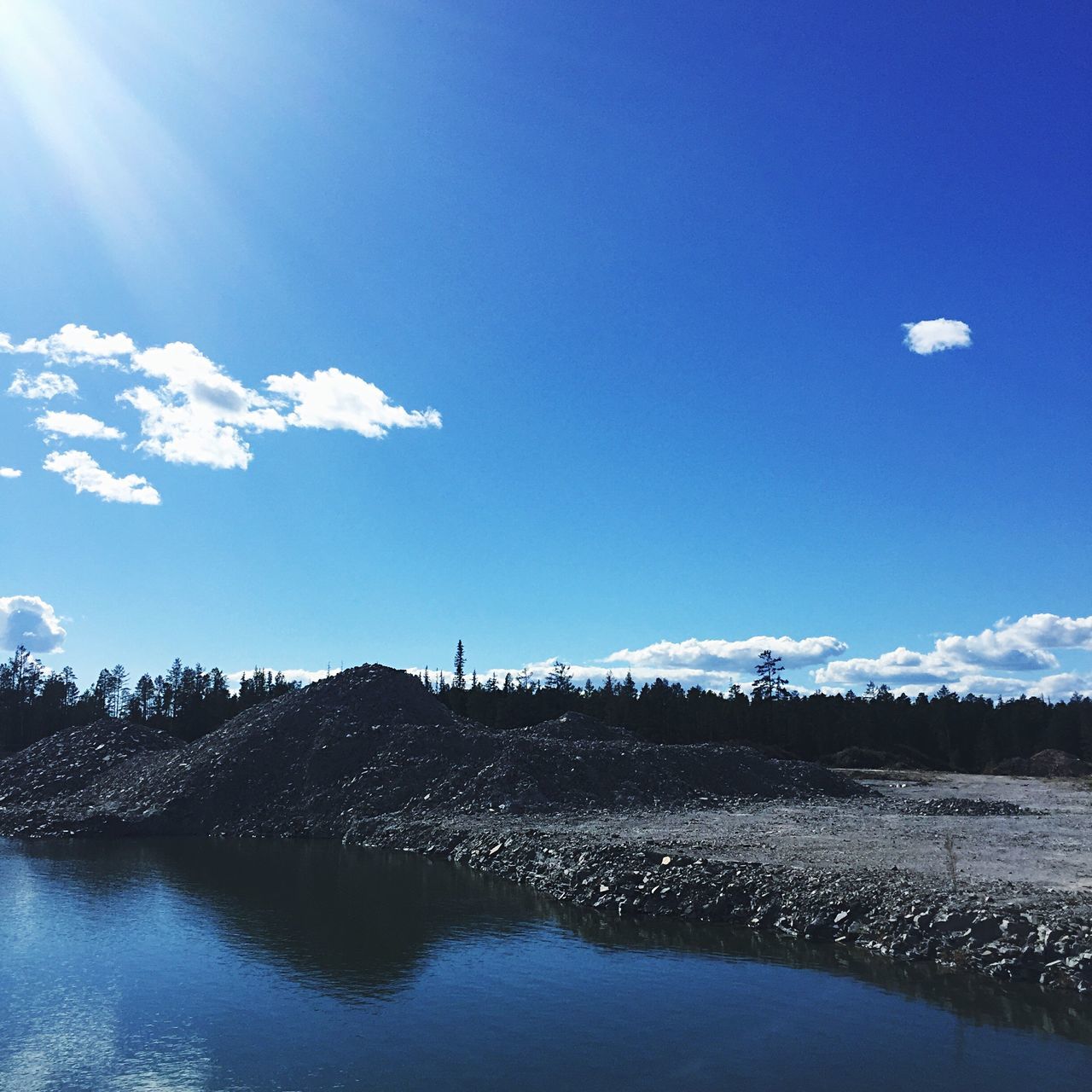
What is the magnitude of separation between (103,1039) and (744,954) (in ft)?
52.2

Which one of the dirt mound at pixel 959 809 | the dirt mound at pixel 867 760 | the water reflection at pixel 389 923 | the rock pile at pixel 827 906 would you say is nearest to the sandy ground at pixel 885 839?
the dirt mound at pixel 959 809

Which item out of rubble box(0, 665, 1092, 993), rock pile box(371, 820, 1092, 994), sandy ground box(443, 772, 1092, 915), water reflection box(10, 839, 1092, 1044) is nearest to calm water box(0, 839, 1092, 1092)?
water reflection box(10, 839, 1092, 1044)

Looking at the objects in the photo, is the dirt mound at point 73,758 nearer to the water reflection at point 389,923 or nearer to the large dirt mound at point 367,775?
the large dirt mound at point 367,775

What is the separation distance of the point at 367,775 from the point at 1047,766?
83890 millimetres

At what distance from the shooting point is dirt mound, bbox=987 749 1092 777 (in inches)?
3718

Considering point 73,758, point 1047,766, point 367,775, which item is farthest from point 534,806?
point 1047,766

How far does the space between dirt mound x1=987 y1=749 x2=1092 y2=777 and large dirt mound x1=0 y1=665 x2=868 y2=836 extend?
49936 mm

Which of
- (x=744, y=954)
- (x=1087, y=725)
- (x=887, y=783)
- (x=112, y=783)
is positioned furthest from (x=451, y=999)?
(x=1087, y=725)

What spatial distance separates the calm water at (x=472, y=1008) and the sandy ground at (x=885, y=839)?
5.52 meters

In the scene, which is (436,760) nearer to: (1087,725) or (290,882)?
(290,882)

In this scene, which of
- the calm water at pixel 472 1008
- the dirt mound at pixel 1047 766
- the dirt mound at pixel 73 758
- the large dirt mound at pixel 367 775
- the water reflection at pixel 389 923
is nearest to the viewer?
the calm water at pixel 472 1008

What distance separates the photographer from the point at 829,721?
112m

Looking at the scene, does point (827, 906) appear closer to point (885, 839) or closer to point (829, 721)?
point (885, 839)

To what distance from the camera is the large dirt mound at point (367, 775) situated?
46.6 metres
